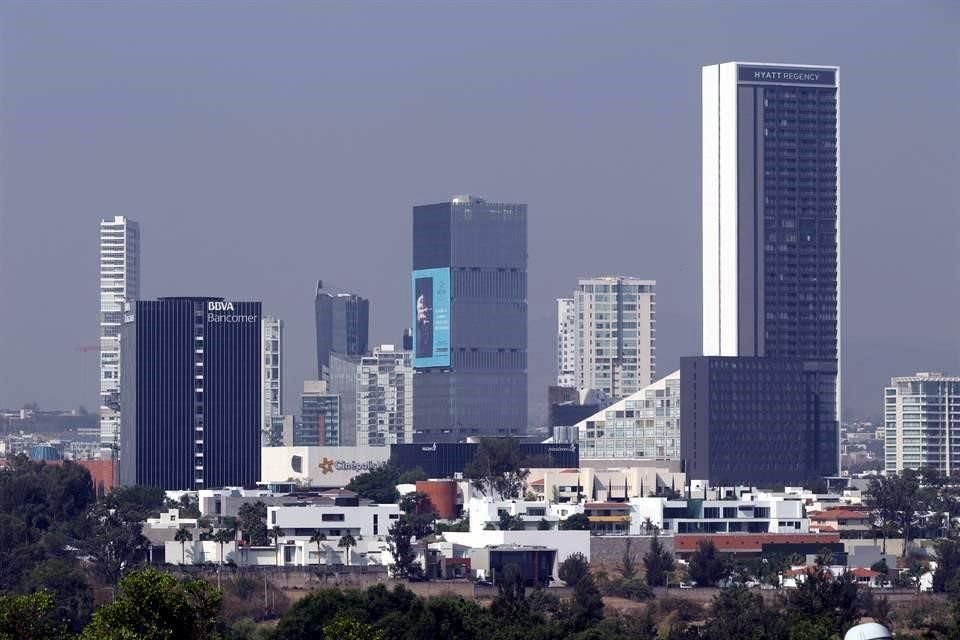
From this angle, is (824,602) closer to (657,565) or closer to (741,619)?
(741,619)

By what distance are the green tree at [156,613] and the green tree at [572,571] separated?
264 ft

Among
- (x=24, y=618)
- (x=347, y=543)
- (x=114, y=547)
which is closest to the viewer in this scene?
(x=24, y=618)

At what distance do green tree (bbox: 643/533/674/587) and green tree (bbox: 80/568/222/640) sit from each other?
8246cm

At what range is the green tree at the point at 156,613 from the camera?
48.8 meters

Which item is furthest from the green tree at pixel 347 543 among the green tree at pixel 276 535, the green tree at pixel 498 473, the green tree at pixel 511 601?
the green tree at pixel 498 473

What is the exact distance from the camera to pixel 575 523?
142875 millimetres

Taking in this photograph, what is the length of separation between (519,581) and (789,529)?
35046mm

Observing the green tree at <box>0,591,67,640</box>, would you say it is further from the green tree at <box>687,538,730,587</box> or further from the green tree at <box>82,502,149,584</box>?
the green tree at <box>687,538,730,587</box>

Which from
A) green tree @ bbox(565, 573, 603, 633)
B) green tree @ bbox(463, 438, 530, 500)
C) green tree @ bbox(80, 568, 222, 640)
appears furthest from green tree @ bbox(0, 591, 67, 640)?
green tree @ bbox(463, 438, 530, 500)

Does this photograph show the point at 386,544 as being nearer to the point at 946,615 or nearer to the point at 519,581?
the point at 519,581

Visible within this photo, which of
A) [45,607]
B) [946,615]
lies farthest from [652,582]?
[45,607]

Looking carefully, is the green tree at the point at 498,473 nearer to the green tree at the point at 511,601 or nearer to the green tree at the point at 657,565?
the green tree at the point at 657,565

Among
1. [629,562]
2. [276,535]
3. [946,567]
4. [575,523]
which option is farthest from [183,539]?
A: [946,567]

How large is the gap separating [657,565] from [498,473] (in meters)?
41.5
